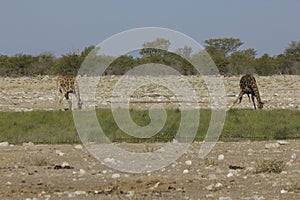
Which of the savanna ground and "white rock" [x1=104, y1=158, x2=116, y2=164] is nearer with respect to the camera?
the savanna ground

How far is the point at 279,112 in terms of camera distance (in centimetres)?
1866

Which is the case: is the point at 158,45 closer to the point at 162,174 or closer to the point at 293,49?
the point at 162,174

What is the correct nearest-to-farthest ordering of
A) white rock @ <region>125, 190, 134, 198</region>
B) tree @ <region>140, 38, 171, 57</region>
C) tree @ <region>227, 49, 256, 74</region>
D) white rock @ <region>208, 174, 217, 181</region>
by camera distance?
1. white rock @ <region>125, 190, 134, 198</region>
2. white rock @ <region>208, 174, 217, 181</region>
3. tree @ <region>140, 38, 171, 57</region>
4. tree @ <region>227, 49, 256, 74</region>

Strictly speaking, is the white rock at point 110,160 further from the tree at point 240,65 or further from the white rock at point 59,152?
the tree at point 240,65

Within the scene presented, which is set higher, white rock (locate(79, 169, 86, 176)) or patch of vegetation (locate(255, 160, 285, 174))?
patch of vegetation (locate(255, 160, 285, 174))

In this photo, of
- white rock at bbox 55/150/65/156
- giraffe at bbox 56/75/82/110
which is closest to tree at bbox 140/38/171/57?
white rock at bbox 55/150/65/156

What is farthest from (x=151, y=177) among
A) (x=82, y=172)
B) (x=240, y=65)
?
(x=240, y=65)

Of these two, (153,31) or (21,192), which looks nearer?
(21,192)

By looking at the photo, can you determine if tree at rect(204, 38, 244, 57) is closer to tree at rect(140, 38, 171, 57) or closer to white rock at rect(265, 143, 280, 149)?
tree at rect(140, 38, 171, 57)

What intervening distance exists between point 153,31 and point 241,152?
290 cm

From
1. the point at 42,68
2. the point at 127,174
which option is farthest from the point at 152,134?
the point at 42,68

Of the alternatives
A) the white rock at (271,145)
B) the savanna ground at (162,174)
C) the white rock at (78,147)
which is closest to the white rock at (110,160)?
the savanna ground at (162,174)

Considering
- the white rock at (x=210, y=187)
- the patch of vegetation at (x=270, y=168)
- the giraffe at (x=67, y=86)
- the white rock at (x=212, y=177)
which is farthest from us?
the giraffe at (x=67, y=86)

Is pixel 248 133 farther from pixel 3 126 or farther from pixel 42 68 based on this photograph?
pixel 42 68
